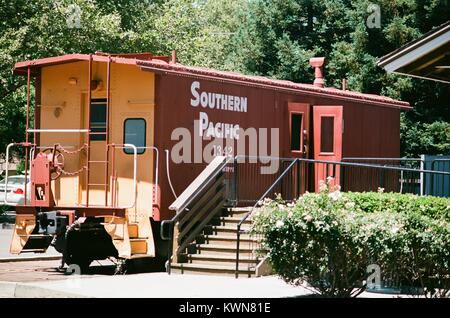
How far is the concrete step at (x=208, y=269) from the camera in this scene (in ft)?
44.6

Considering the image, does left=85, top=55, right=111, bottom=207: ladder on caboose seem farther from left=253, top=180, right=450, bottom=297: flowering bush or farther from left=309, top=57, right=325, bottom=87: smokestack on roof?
left=309, top=57, right=325, bottom=87: smokestack on roof

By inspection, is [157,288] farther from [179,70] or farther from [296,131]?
[296,131]

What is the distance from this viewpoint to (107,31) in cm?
2727

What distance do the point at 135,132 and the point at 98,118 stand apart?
970mm

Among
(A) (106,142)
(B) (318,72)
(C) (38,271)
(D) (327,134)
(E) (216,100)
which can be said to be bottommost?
(C) (38,271)

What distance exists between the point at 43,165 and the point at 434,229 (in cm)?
759

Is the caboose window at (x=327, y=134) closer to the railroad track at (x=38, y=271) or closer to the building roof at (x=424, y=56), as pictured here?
the building roof at (x=424, y=56)

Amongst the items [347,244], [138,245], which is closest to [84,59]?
[138,245]

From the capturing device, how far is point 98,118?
1556 cm

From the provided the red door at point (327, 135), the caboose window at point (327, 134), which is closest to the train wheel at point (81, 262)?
the red door at point (327, 135)

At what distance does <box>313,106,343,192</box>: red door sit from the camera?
18016 millimetres

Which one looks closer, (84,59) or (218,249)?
(218,249)

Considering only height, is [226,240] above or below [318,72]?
below
